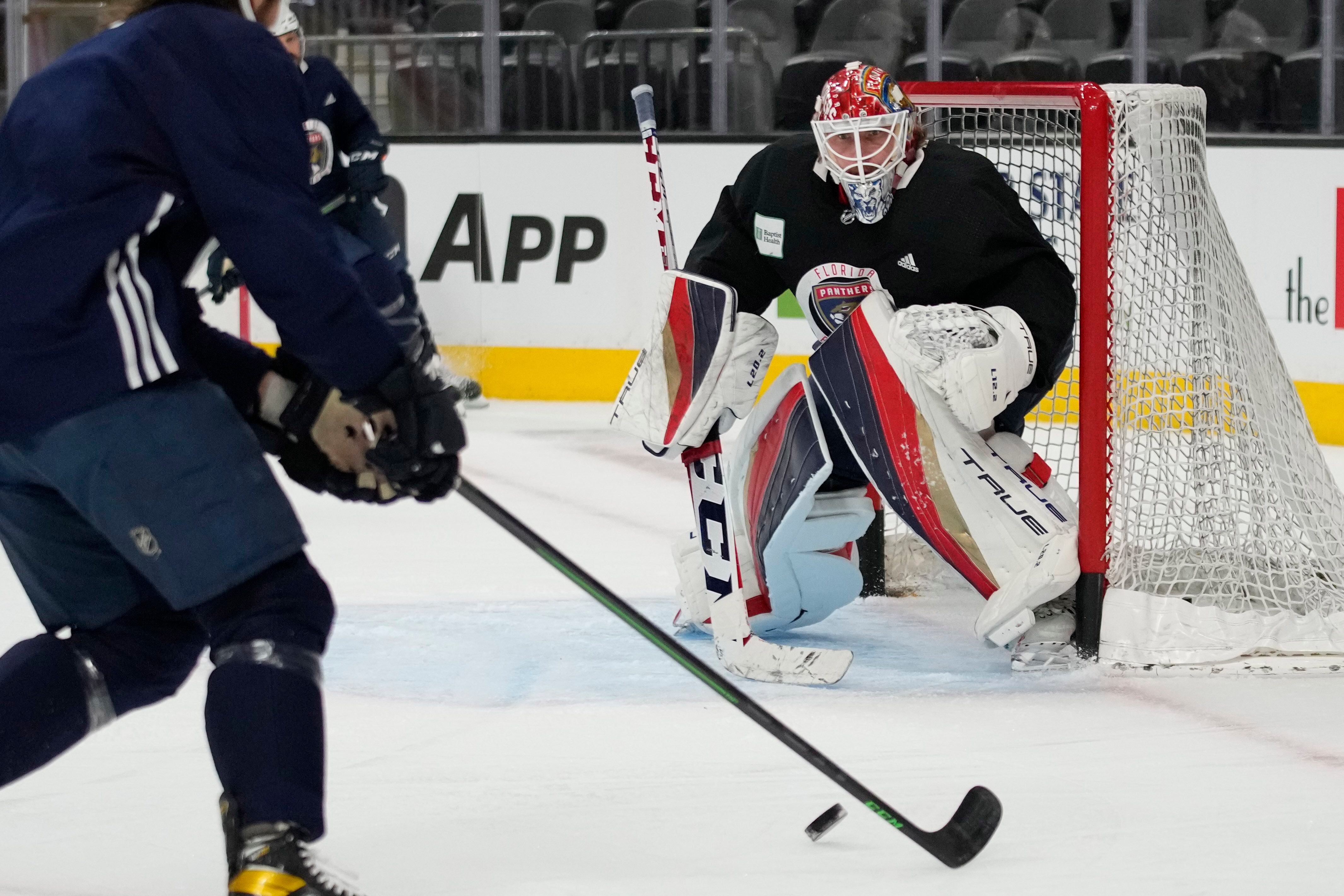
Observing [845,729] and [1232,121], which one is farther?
[1232,121]

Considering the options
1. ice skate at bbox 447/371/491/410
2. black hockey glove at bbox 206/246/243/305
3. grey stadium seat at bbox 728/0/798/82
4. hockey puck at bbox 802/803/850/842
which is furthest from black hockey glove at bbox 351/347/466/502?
grey stadium seat at bbox 728/0/798/82

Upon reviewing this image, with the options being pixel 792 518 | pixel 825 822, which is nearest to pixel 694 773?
pixel 825 822

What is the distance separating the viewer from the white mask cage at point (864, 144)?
2.58 m

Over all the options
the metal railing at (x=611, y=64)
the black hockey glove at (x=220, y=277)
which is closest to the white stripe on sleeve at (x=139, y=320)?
the black hockey glove at (x=220, y=277)

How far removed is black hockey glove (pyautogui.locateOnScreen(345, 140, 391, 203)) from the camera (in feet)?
10.5

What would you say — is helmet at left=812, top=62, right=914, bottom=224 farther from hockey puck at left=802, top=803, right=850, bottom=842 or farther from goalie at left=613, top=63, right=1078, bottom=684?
hockey puck at left=802, top=803, right=850, bottom=842

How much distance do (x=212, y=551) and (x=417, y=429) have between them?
8.1 inches

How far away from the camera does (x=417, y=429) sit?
1.52 m

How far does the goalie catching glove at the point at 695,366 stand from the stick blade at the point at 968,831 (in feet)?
3.09

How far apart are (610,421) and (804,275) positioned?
0.39 m

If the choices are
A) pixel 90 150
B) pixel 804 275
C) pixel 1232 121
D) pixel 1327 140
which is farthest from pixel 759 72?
pixel 90 150

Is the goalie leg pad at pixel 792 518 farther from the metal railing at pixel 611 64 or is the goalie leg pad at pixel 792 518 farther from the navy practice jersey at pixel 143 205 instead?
the metal railing at pixel 611 64

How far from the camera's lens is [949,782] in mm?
2123

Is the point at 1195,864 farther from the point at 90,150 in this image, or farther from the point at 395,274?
the point at 395,274
